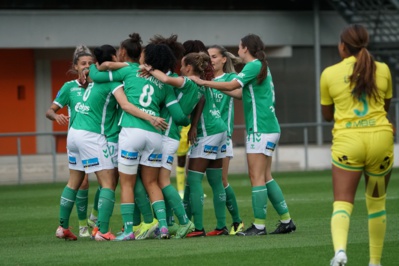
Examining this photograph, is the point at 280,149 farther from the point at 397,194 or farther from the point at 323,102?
the point at 323,102

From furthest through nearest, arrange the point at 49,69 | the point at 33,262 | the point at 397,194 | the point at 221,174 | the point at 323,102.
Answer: the point at 49,69 < the point at 397,194 < the point at 221,174 < the point at 33,262 < the point at 323,102

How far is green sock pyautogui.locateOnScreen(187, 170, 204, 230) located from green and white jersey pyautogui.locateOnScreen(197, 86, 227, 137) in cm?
45

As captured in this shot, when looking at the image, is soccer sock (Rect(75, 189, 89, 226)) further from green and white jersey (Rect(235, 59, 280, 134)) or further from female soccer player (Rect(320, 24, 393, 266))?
female soccer player (Rect(320, 24, 393, 266))

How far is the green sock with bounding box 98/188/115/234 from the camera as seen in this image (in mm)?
11023

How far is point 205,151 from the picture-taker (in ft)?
37.7

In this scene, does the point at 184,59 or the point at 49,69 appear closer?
the point at 184,59

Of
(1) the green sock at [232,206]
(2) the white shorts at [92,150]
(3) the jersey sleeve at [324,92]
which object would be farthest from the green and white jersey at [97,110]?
(3) the jersey sleeve at [324,92]

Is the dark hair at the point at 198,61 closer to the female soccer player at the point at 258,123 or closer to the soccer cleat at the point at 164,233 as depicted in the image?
the female soccer player at the point at 258,123

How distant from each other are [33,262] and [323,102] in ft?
9.35

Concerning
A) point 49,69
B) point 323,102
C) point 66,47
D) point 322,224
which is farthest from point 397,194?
point 49,69

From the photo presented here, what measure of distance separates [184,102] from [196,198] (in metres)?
1.07

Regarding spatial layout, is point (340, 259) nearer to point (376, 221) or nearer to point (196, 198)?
point (376, 221)

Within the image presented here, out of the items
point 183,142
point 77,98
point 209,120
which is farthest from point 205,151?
point 183,142

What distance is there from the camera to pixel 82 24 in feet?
94.5
